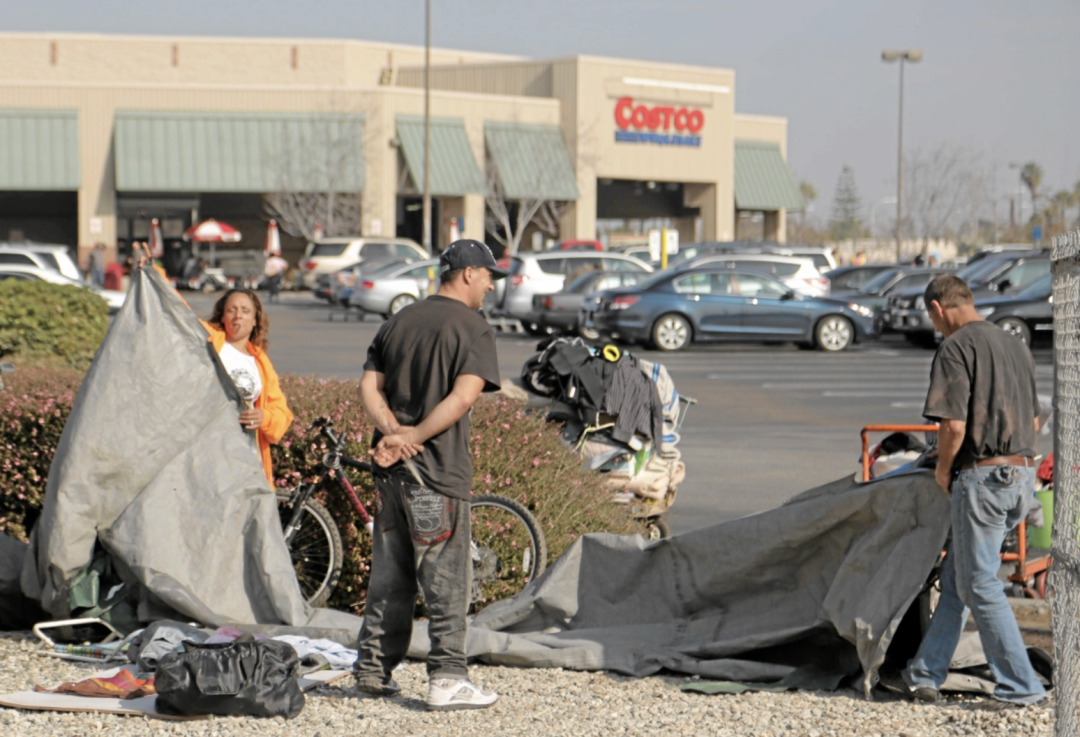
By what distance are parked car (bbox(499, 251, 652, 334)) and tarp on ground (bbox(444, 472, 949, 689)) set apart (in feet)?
68.0

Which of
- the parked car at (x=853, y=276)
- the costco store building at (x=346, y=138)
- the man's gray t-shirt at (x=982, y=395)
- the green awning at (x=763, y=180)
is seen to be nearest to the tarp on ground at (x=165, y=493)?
the man's gray t-shirt at (x=982, y=395)

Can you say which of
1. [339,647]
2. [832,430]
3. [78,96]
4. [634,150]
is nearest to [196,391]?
[339,647]

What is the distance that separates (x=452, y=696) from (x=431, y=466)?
0.92 metres

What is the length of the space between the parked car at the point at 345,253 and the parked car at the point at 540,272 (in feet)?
43.7

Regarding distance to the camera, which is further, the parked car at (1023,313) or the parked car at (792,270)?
the parked car at (792,270)

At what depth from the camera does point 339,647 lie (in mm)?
6055

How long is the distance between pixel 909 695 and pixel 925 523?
0.70 m

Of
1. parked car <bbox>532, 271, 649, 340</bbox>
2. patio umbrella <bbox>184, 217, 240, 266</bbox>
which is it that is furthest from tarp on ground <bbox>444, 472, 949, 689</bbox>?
patio umbrella <bbox>184, 217, 240, 266</bbox>

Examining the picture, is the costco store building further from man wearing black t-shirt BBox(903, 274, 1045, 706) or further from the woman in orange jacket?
man wearing black t-shirt BBox(903, 274, 1045, 706)

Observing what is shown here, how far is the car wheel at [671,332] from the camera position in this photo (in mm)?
24516

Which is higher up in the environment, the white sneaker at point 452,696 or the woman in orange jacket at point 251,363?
the woman in orange jacket at point 251,363

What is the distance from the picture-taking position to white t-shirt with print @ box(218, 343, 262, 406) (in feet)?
22.0

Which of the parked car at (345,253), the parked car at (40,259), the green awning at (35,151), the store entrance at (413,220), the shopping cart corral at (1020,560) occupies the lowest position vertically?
the shopping cart corral at (1020,560)

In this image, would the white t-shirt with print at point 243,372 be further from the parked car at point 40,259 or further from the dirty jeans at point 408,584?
the parked car at point 40,259
